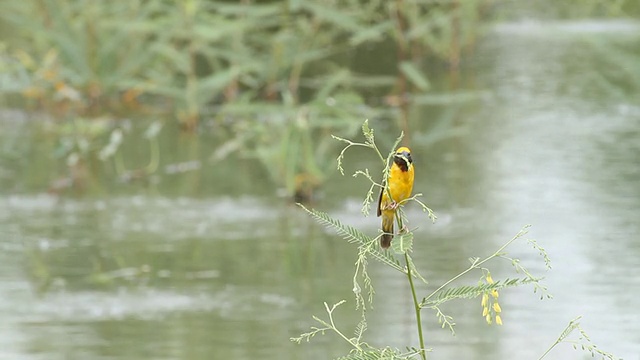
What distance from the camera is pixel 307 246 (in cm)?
548

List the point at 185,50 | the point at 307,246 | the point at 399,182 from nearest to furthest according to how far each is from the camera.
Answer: the point at 399,182
the point at 307,246
the point at 185,50

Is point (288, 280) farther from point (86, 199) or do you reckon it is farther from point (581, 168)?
point (581, 168)

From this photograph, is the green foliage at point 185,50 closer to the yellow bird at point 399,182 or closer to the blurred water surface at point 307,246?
the blurred water surface at point 307,246

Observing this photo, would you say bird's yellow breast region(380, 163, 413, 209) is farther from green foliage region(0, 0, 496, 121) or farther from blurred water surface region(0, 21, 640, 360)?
green foliage region(0, 0, 496, 121)

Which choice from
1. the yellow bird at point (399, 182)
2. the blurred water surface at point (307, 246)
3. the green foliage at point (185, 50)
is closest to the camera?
the yellow bird at point (399, 182)

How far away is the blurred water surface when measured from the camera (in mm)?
4359

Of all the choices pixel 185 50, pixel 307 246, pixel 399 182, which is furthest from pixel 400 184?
pixel 185 50

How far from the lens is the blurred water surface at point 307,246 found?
4.36 metres

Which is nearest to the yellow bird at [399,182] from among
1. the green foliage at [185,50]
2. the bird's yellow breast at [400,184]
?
the bird's yellow breast at [400,184]

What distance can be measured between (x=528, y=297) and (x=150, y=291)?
1.14 metres

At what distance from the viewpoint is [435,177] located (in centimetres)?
652

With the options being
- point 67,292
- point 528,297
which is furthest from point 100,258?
point 528,297

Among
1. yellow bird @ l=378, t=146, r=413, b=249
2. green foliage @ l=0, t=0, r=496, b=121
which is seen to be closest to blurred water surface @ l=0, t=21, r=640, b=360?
green foliage @ l=0, t=0, r=496, b=121

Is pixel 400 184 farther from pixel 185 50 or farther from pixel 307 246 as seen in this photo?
pixel 185 50
